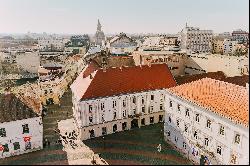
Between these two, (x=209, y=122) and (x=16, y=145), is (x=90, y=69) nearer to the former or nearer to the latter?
(x=16, y=145)

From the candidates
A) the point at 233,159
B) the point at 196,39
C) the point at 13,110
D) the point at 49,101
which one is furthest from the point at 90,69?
the point at 196,39

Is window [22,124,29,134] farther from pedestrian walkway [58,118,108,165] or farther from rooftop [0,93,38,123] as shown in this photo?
pedestrian walkway [58,118,108,165]

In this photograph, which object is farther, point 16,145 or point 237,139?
point 16,145

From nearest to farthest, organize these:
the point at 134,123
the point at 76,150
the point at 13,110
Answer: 1. the point at 13,110
2. the point at 76,150
3. the point at 134,123

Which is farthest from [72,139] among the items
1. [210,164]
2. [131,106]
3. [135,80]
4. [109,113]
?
[210,164]

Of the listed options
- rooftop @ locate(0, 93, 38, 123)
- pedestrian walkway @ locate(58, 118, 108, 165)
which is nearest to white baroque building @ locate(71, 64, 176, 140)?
pedestrian walkway @ locate(58, 118, 108, 165)

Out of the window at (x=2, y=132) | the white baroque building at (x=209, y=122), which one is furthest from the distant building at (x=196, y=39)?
the window at (x=2, y=132)

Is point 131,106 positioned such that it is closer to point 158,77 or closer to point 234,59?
point 158,77

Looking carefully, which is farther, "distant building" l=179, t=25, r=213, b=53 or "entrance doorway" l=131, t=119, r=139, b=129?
"distant building" l=179, t=25, r=213, b=53
